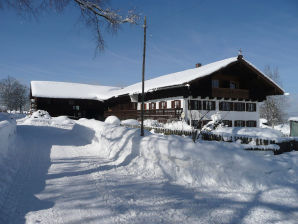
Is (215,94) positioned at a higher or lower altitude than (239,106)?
higher

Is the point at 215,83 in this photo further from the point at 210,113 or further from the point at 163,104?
the point at 163,104

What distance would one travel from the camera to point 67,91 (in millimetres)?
35281

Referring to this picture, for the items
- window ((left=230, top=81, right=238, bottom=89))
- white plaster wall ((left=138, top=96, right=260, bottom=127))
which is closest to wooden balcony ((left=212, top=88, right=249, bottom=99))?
white plaster wall ((left=138, top=96, right=260, bottom=127))

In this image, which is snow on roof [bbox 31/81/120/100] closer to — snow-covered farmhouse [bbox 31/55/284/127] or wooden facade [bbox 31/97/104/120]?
wooden facade [bbox 31/97/104/120]

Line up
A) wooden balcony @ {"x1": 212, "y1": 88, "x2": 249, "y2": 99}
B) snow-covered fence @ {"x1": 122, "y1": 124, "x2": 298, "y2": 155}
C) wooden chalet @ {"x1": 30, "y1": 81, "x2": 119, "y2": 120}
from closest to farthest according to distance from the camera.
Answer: snow-covered fence @ {"x1": 122, "y1": 124, "x2": 298, "y2": 155} → wooden balcony @ {"x1": 212, "y1": 88, "x2": 249, "y2": 99} → wooden chalet @ {"x1": 30, "y1": 81, "x2": 119, "y2": 120}

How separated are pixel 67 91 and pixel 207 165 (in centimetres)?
3385

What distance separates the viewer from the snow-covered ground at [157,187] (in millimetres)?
3582

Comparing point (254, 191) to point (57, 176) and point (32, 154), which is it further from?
point (32, 154)

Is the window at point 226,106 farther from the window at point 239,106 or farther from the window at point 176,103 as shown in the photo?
the window at point 176,103

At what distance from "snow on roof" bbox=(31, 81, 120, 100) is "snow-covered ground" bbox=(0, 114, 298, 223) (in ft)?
84.0

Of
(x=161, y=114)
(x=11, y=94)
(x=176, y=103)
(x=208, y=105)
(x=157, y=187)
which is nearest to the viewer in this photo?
(x=157, y=187)

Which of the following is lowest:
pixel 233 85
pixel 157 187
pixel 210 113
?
pixel 157 187

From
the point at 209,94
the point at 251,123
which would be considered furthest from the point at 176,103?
the point at 251,123

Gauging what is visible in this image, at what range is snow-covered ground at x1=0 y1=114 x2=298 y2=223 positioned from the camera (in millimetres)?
3582
